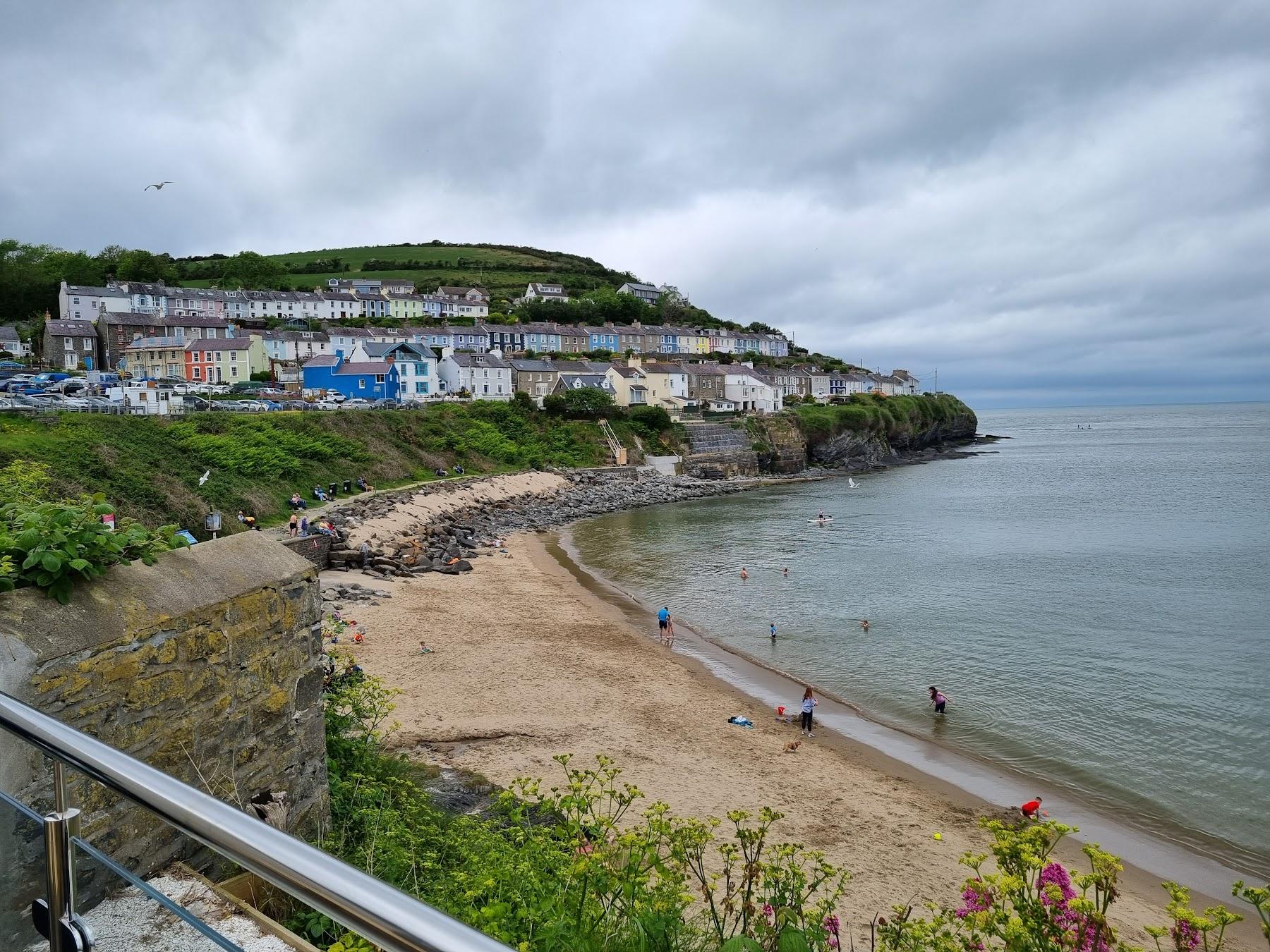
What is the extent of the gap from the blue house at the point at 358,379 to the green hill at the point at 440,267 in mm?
50638

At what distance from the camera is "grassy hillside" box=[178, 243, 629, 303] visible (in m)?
133

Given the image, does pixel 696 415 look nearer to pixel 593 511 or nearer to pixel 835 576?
pixel 593 511

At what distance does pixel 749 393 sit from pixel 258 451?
211 ft

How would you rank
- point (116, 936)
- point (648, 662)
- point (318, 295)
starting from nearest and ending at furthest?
1. point (116, 936)
2. point (648, 662)
3. point (318, 295)

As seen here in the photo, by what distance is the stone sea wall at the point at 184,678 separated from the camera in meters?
4.23

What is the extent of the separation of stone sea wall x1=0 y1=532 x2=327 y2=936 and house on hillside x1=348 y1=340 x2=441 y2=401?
60.8 m

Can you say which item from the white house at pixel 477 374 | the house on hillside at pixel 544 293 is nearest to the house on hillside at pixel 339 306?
the house on hillside at pixel 544 293

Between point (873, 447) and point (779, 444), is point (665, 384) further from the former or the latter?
point (873, 447)

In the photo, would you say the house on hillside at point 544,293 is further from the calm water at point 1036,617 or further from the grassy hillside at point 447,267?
the calm water at point 1036,617

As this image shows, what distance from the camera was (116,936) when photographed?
2391mm

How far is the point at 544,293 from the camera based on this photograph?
131 meters

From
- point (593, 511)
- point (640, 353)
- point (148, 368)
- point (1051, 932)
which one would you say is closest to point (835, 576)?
point (593, 511)

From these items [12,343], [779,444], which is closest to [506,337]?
[779,444]

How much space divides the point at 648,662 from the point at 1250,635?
1769 centimetres
